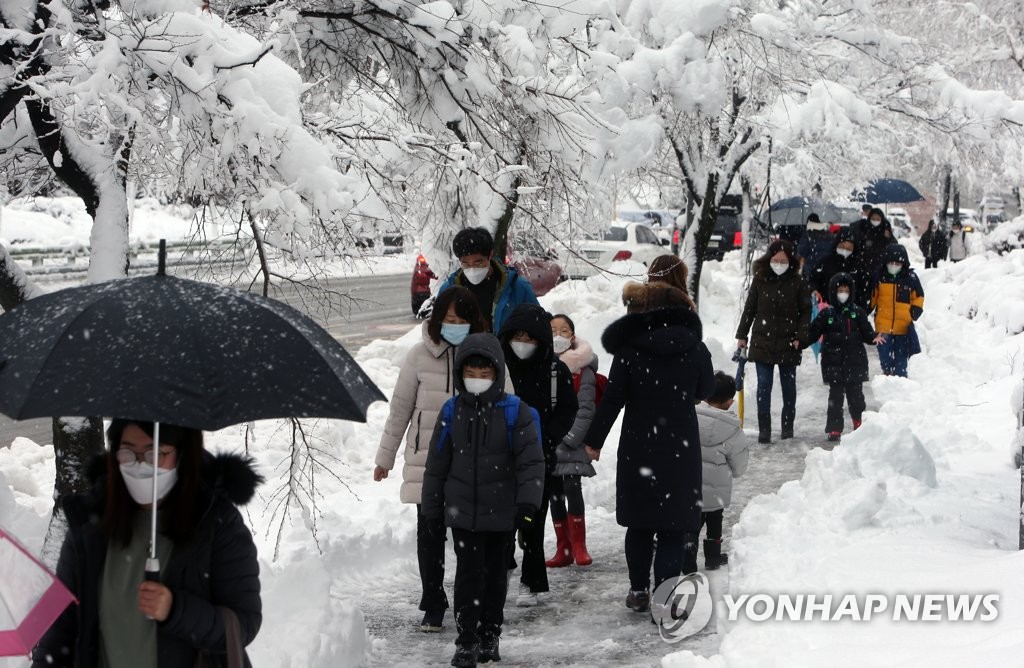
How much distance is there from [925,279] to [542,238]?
2056cm

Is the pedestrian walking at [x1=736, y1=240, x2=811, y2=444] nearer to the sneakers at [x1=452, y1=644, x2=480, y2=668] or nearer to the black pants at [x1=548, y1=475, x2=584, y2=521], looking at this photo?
the black pants at [x1=548, y1=475, x2=584, y2=521]

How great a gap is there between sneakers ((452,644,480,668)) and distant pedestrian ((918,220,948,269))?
99.6 ft

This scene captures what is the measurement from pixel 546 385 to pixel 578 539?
125 cm

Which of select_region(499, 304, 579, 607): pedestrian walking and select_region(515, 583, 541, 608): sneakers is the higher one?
select_region(499, 304, 579, 607): pedestrian walking

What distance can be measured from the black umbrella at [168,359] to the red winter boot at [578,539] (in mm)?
4380

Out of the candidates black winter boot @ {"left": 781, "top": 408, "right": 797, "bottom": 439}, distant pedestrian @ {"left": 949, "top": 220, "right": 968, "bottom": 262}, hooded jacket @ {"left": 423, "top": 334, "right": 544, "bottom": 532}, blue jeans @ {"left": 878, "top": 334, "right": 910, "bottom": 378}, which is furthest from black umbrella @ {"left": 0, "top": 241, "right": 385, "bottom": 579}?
distant pedestrian @ {"left": 949, "top": 220, "right": 968, "bottom": 262}

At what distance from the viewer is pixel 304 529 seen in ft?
24.5

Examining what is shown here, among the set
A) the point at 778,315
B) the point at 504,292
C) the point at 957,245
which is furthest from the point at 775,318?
the point at 957,245

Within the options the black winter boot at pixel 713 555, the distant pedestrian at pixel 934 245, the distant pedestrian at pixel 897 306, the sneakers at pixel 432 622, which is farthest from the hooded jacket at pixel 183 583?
the distant pedestrian at pixel 934 245

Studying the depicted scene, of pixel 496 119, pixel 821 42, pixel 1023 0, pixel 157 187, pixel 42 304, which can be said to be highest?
pixel 1023 0

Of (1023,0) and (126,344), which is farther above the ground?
(1023,0)

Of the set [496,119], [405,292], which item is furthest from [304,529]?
[405,292]

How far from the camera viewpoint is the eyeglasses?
3133 mm

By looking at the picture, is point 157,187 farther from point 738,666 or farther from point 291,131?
point 738,666
